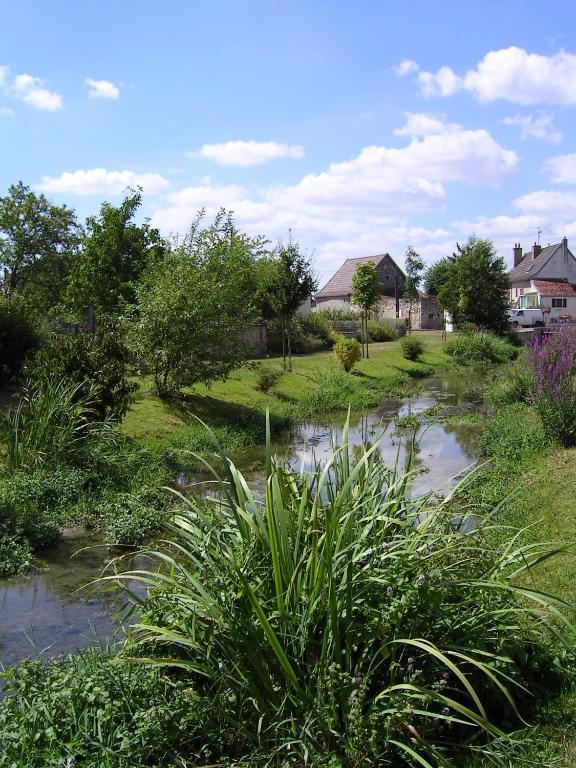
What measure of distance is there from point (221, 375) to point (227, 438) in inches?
105

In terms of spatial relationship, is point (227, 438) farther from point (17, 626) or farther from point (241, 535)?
point (241, 535)

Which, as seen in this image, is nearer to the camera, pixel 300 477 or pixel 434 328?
pixel 300 477

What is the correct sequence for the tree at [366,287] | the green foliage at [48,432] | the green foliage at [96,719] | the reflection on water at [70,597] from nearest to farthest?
the green foliage at [96,719]
the reflection on water at [70,597]
the green foliage at [48,432]
the tree at [366,287]

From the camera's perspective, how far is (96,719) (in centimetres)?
374

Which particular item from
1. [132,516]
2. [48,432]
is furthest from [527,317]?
[132,516]

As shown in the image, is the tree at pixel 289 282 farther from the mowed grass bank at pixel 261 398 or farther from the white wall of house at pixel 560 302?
the white wall of house at pixel 560 302

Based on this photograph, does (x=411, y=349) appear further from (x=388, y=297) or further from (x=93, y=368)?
(x=388, y=297)

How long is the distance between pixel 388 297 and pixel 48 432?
56785 mm

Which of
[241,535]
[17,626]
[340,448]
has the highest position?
[340,448]

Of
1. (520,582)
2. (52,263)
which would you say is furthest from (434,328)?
(520,582)

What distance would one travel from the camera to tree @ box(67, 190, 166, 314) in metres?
28.4

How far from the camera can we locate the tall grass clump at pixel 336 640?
376 centimetres

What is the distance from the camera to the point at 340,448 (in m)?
4.88

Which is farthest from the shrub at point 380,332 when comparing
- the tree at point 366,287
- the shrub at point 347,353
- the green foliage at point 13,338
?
the green foliage at point 13,338
